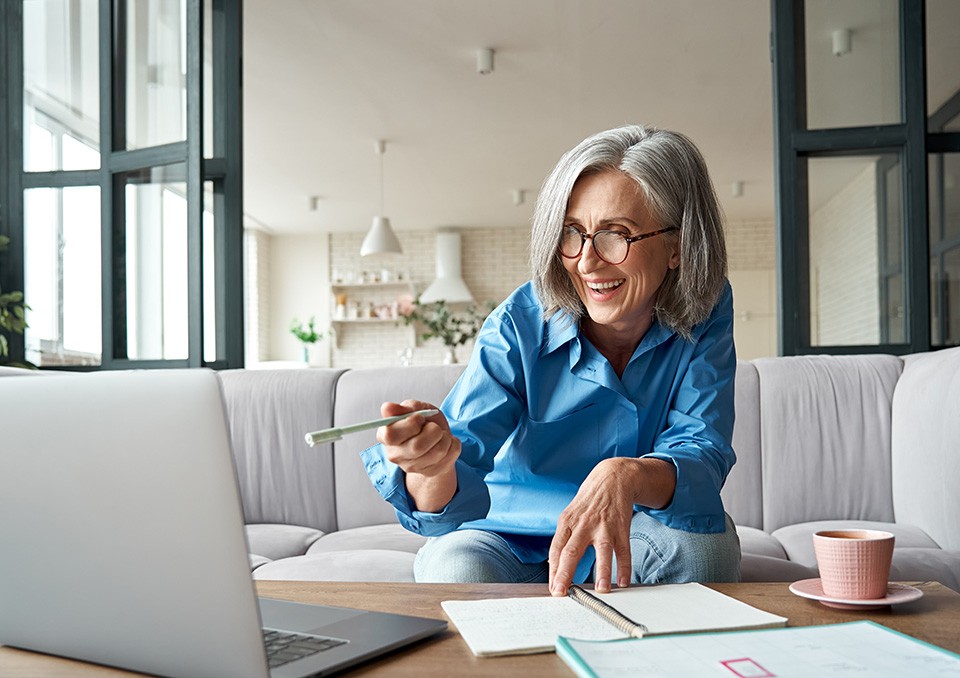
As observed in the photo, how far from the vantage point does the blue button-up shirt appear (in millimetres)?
1500

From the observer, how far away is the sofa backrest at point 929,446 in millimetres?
2191

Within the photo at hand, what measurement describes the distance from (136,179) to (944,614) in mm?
3451

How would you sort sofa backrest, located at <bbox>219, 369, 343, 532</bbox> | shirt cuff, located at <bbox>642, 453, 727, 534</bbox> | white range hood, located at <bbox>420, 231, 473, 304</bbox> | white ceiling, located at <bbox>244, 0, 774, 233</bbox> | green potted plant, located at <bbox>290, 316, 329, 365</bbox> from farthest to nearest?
1. white range hood, located at <bbox>420, 231, 473, 304</bbox>
2. green potted plant, located at <bbox>290, 316, 329, 365</bbox>
3. white ceiling, located at <bbox>244, 0, 774, 233</bbox>
4. sofa backrest, located at <bbox>219, 369, 343, 532</bbox>
5. shirt cuff, located at <bbox>642, 453, 727, 534</bbox>

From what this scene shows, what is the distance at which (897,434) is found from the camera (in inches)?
99.0

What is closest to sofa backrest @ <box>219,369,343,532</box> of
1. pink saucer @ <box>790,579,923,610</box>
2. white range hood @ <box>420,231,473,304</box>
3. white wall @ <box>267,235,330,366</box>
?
pink saucer @ <box>790,579,923,610</box>

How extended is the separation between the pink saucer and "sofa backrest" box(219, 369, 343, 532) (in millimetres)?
1808

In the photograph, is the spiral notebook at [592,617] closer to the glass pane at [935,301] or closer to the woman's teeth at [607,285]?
the woman's teeth at [607,285]

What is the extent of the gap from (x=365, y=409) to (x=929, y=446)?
1481 millimetres

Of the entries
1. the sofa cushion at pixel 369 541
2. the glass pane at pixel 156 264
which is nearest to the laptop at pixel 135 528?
the sofa cushion at pixel 369 541

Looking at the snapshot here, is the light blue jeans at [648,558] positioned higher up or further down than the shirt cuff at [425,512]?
further down

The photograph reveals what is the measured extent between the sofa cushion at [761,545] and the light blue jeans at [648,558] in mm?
738

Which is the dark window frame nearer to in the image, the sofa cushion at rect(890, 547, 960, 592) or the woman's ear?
the sofa cushion at rect(890, 547, 960, 592)

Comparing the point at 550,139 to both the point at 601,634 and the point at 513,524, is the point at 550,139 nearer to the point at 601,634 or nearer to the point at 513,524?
the point at 513,524

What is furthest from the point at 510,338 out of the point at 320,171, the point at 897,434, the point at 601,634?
the point at 320,171
